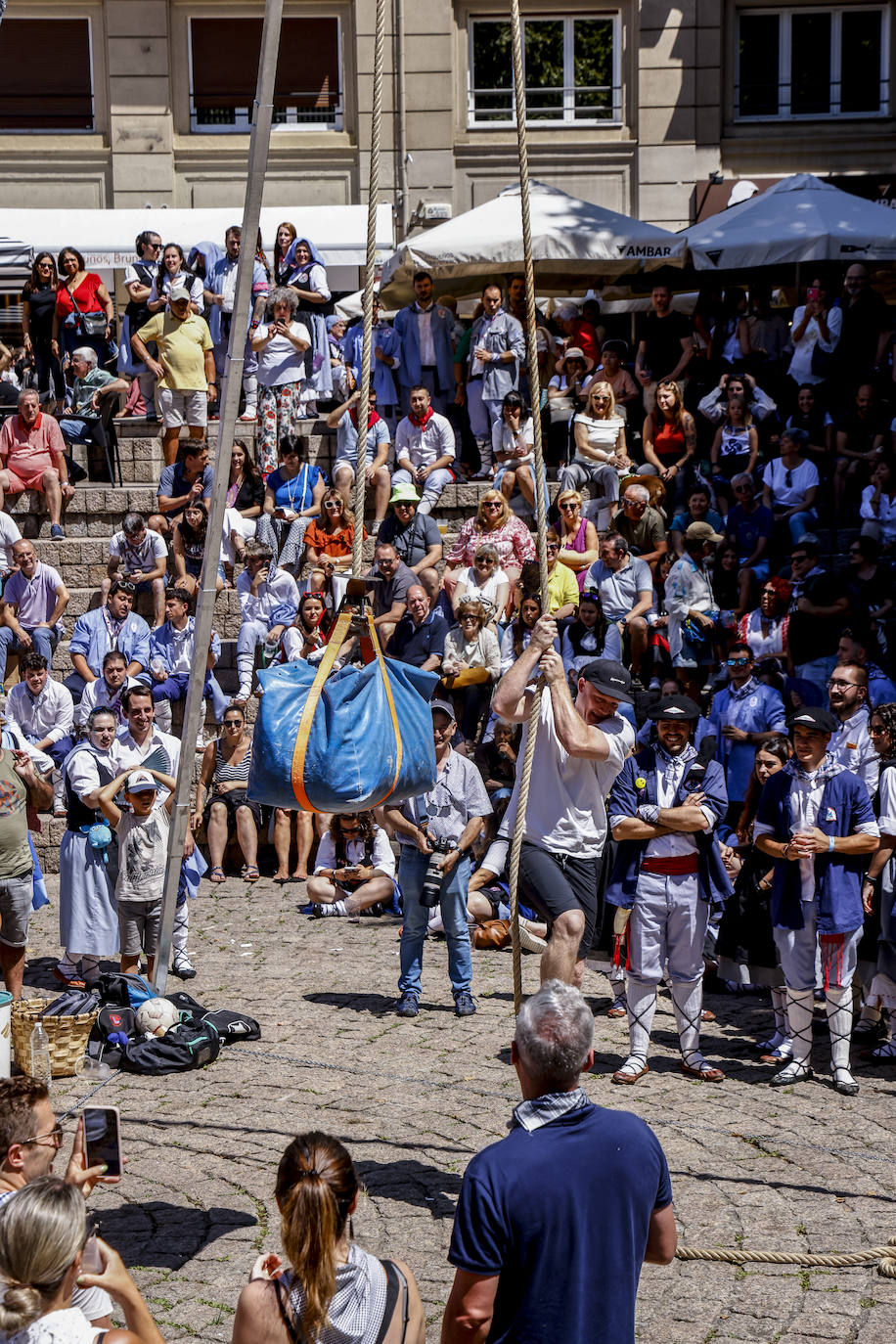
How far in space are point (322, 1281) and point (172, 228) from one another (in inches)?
852

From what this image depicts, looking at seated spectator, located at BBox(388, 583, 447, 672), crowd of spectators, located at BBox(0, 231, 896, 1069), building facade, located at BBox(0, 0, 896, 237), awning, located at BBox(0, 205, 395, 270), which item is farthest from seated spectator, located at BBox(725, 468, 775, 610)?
building facade, located at BBox(0, 0, 896, 237)

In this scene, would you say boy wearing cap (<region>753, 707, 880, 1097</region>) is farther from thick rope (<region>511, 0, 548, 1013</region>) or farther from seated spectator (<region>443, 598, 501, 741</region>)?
seated spectator (<region>443, 598, 501, 741</region>)

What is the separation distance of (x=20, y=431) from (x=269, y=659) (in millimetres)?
3795

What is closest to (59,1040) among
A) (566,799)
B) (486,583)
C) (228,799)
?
(566,799)

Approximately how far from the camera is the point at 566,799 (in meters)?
7.46

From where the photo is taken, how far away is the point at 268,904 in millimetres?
12477

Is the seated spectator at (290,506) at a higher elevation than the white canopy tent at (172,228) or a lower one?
lower

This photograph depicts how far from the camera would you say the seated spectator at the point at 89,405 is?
16484mm

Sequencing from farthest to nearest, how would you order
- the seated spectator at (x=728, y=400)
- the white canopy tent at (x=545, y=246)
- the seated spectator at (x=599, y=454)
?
1. the white canopy tent at (x=545, y=246)
2. the seated spectator at (x=728, y=400)
3. the seated spectator at (x=599, y=454)

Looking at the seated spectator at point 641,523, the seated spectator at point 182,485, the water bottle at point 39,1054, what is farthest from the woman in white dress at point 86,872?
the seated spectator at point 641,523

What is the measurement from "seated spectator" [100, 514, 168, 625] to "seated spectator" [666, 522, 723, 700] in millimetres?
4416

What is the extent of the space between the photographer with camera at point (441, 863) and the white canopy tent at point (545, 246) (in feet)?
26.3

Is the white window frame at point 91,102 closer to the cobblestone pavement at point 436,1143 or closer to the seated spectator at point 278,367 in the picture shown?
the seated spectator at point 278,367

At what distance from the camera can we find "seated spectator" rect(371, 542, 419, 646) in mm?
13797
